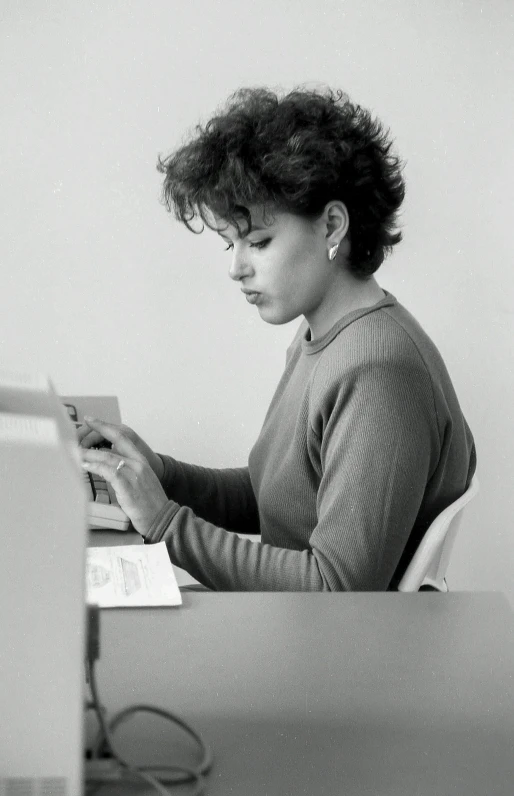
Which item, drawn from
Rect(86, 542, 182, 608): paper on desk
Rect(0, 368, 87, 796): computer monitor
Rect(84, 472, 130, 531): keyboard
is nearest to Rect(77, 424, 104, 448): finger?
Rect(84, 472, 130, 531): keyboard

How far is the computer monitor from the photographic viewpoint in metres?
0.50

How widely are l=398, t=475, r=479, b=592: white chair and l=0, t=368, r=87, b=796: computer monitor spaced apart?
69 centimetres

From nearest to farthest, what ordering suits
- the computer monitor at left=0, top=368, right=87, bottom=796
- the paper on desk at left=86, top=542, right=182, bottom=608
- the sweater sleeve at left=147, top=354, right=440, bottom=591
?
the computer monitor at left=0, top=368, right=87, bottom=796
the paper on desk at left=86, top=542, right=182, bottom=608
the sweater sleeve at left=147, top=354, right=440, bottom=591

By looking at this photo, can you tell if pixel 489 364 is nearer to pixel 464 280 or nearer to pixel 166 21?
pixel 464 280

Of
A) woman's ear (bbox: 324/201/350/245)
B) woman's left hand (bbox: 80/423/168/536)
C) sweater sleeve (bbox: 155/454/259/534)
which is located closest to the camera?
woman's left hand (bbox: 80/423/168/536)

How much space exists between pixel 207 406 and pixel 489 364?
2.33 ft

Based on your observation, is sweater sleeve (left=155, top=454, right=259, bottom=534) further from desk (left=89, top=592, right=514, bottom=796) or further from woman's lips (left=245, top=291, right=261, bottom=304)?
desk (left=89, top=592, right=514, bottom=796)

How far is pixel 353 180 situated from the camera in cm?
139

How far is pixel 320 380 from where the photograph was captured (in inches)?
50.0

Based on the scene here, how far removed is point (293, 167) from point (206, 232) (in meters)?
1.05

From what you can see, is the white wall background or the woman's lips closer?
the woman's lips

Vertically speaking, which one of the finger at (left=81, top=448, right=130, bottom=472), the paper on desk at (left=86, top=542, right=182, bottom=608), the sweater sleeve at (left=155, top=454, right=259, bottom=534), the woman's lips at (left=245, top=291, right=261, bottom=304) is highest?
the woman's lips at (left=245, top=291, right=261, bottom=304)

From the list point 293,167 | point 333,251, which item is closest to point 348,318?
point 333,251

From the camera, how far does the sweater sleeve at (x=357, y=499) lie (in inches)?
44.3
